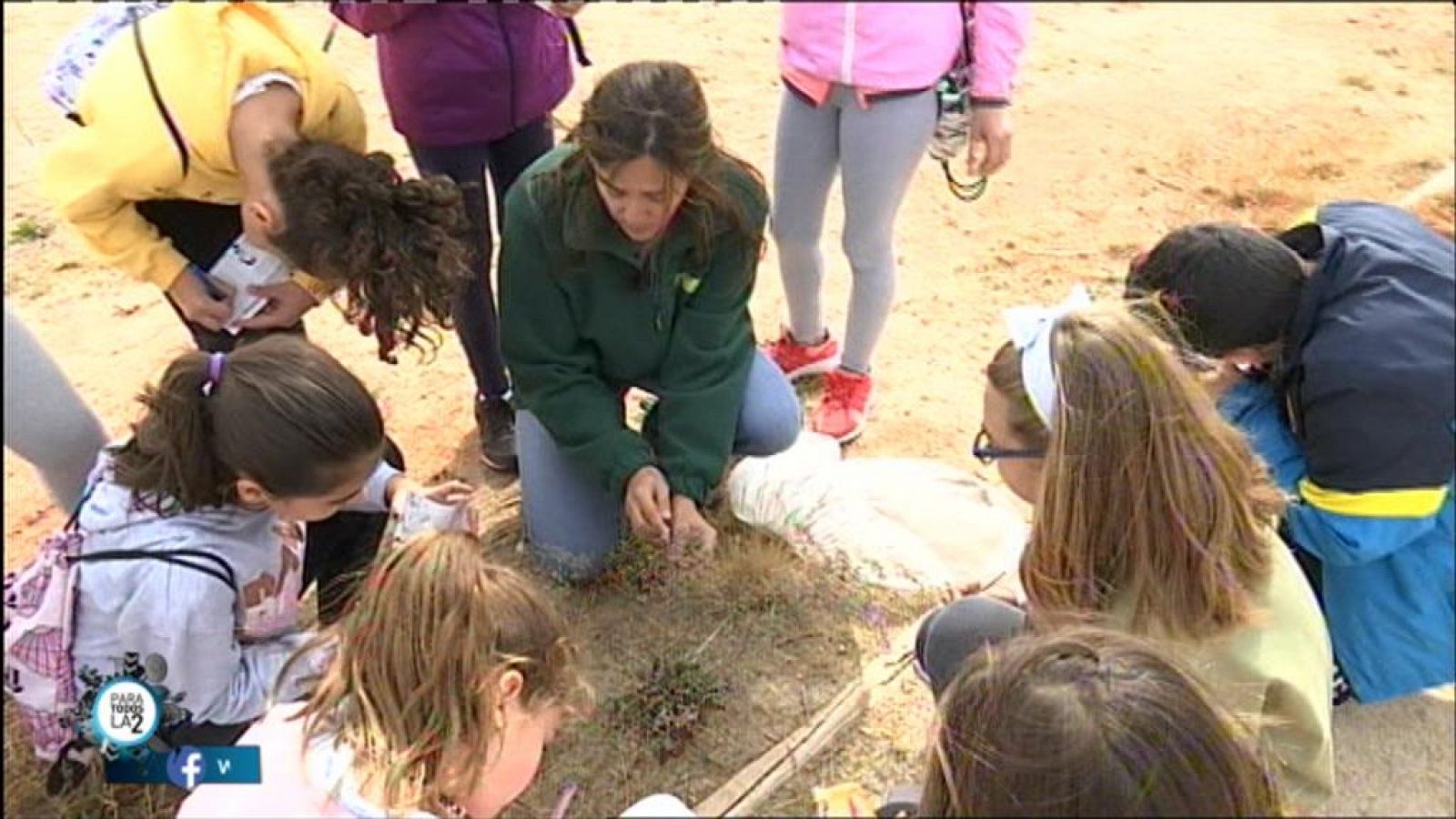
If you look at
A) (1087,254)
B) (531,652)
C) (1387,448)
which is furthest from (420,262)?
(1087,254)

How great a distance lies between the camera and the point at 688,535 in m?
2.41

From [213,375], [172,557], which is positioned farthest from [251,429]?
[172,557]

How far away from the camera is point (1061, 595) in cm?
175

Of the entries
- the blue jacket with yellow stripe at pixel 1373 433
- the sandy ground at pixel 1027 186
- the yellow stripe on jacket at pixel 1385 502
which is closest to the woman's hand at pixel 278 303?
the sandy ground at pixel 1027 186

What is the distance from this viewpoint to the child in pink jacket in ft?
6.05

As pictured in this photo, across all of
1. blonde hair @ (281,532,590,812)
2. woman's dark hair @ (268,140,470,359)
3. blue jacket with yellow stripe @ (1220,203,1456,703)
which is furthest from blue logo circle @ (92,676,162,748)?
blue jacket with yellow stripe @ (1220,203,1456,703)

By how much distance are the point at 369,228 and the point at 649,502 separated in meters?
0.63

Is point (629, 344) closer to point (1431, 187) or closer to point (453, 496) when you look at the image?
point (453, 496)

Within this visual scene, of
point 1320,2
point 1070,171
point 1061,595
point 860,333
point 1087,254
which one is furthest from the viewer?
point 1320,2

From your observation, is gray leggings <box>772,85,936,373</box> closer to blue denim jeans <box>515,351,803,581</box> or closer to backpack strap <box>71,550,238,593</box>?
blue denim jeans <box>515,351,803,581</box>

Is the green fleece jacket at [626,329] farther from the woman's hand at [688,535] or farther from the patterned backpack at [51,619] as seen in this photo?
the patterned backpack at [51,619]

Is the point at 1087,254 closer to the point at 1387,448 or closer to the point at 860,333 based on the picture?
the point at 860,333

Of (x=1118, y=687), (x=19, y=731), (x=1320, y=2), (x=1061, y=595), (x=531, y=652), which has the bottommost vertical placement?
(x=1320, y=2)

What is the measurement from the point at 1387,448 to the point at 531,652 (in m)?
1.22
